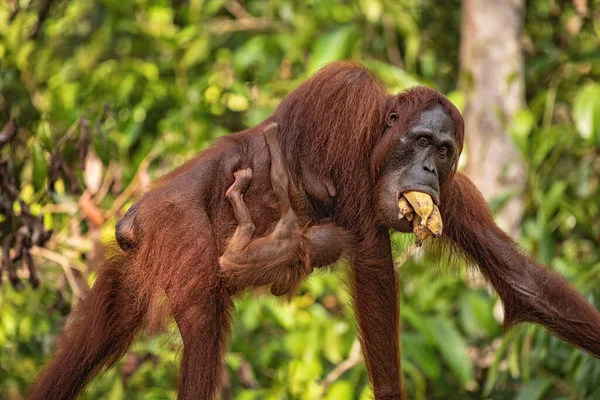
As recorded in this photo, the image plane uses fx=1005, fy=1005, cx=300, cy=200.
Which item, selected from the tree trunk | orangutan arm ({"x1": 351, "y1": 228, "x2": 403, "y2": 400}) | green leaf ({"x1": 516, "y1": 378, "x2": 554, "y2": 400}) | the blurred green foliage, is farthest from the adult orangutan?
the tree trunk

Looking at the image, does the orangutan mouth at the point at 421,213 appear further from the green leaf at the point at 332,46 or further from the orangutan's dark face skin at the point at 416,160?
the green leaf at the point at 332,46

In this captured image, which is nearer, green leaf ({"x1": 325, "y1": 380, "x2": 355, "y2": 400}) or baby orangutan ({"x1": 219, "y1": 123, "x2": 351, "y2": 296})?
baby orangutan ({"x1": 219, "y1": 123, "x2": 351, "y2": 296})

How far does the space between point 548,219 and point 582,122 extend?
55cm

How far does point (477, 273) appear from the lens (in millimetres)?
4125

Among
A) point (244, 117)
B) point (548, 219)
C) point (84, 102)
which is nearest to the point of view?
point (548, 219)

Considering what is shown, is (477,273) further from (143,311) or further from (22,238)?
(22,238)

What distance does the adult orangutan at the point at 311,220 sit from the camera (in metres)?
3.37

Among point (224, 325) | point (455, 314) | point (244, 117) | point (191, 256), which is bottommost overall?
point (455, 314)

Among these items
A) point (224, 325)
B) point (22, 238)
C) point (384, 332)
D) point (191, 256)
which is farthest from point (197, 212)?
point (22, 238)

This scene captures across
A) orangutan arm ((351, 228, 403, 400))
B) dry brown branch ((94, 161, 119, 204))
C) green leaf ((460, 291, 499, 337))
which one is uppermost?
orangutan arm ((351, 228, 403, 400))

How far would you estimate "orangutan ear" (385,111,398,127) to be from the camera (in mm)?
3594

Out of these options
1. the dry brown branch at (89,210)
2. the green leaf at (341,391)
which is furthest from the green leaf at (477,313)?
the dry brown branch at (89,210)

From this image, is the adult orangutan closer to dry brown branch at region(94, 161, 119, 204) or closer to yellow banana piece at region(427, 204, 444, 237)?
yellow banana piece at region(427, 204, 444, 237)

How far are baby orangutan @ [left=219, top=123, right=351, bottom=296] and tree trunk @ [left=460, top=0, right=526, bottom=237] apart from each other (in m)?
2.16
